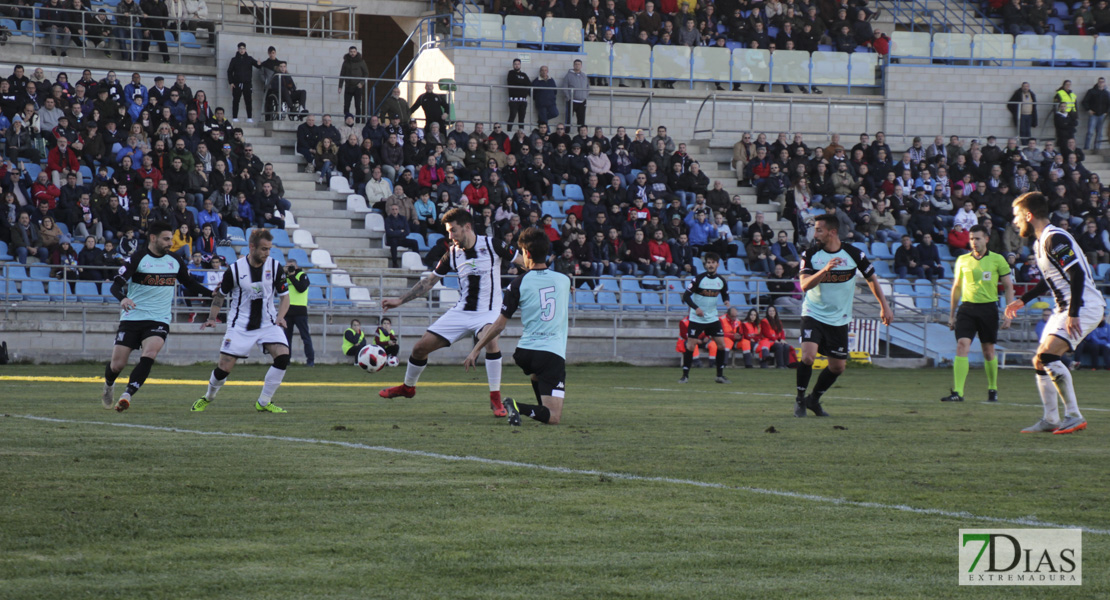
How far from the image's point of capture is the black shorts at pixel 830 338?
12844mm

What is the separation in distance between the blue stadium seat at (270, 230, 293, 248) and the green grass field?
45.6 feet

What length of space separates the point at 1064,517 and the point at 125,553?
4380 mm

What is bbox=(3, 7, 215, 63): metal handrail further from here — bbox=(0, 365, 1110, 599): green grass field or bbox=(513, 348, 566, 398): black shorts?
bbox=(513, 348, 566, 398): black shorts

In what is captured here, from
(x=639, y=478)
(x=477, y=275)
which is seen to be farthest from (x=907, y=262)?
(x=639, y=478)

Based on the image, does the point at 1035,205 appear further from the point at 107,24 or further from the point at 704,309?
the point at 107,24

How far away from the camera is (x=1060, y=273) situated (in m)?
10.6

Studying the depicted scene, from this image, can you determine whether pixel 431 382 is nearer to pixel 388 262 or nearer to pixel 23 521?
pixel 388 262

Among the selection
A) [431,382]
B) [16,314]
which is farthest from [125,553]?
[16,314]

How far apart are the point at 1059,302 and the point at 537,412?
14.7 feet

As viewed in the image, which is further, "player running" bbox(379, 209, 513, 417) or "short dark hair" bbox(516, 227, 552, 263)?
"player running" bbox(379, 209, 513, 417)

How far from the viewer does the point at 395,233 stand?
88.2 feet

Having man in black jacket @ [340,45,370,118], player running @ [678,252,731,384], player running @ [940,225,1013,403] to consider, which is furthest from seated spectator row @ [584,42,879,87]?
player running @ [940,225,1013,403]

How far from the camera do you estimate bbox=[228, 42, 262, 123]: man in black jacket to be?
3077 cm

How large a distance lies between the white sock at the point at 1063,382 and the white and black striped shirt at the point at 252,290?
23.1ft
